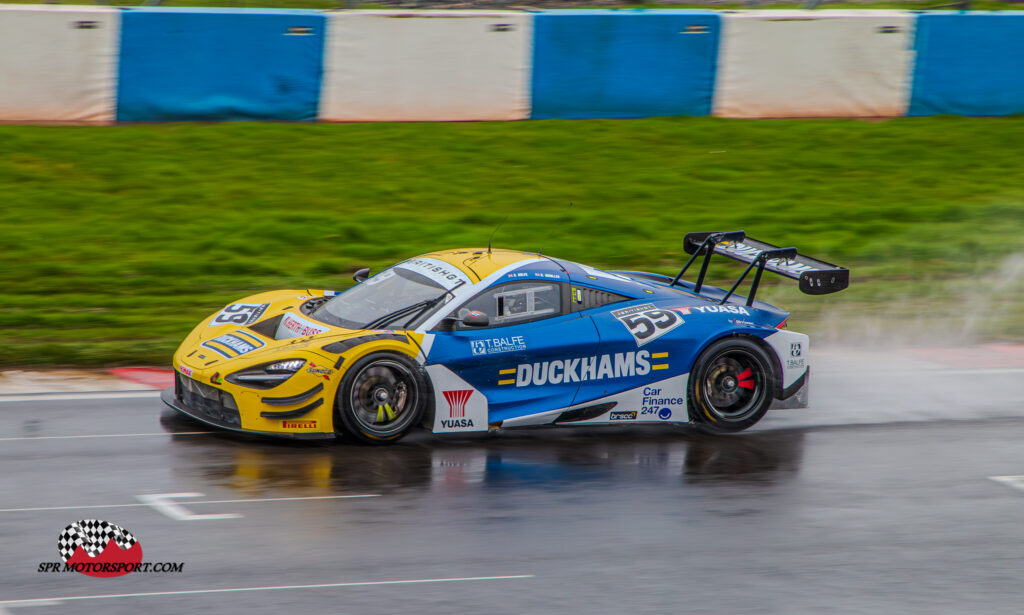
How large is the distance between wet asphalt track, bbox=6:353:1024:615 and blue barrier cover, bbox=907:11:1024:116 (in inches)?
370

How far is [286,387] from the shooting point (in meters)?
8.32

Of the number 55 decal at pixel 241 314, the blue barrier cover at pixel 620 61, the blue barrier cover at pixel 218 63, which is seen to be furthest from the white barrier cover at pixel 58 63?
the number 55 decal at pixel 241 314

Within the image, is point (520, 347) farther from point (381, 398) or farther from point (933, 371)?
point (933, 371)

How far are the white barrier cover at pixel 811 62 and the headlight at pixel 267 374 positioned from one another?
11.1 meters

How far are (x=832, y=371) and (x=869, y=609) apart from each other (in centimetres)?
534

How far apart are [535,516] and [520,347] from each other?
1.53 m

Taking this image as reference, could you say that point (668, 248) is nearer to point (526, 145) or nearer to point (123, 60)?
point (526, 145)

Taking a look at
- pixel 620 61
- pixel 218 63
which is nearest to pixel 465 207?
pixel 620 61

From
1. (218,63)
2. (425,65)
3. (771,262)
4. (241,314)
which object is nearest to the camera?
(241,314)

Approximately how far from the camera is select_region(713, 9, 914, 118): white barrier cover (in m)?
17.6

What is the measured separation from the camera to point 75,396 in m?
10.1

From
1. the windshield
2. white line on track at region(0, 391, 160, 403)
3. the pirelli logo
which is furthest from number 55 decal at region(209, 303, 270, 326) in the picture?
the pirelli logo

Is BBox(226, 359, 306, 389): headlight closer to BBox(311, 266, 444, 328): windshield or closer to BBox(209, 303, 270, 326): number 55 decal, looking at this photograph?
BBox(311, 266, 444, 328): windshield

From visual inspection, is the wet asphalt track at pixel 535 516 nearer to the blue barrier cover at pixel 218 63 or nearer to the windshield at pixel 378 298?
the windshield at pixel 378 298
